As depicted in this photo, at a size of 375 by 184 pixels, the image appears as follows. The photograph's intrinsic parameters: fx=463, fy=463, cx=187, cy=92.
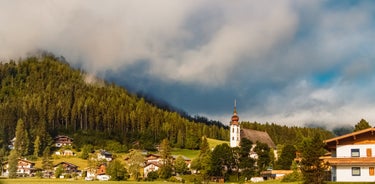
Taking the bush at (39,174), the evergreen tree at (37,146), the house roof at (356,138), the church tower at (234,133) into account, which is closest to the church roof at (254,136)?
the church tower at (234,133)

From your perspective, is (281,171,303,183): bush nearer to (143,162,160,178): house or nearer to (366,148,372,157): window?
(366,148,372,157): window

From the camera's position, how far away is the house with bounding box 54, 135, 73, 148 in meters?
177

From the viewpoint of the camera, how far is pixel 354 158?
56.7 meters

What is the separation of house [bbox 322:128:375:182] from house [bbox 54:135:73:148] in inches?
5320

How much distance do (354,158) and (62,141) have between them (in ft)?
462

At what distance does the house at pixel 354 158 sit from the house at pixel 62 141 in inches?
5320

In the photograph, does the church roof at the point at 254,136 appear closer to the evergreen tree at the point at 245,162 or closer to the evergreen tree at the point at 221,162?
the evergreen tree at the point at 245,162

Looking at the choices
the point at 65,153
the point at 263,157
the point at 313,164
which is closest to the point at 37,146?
the point at 65,153

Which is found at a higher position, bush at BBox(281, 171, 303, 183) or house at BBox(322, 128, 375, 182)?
house at BBox(322, 128, 375, 182)

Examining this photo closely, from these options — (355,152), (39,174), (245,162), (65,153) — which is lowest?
(39,174)

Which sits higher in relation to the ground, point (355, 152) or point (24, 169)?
point (355, 152)

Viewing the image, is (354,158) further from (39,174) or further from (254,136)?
(254,136)

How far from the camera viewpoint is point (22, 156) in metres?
159

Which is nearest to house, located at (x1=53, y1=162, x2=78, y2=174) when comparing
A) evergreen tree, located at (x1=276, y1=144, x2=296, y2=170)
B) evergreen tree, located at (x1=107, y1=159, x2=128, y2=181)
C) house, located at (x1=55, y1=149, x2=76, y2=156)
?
house, located at (x1=55, y1=149, x2=76, y2=156)
